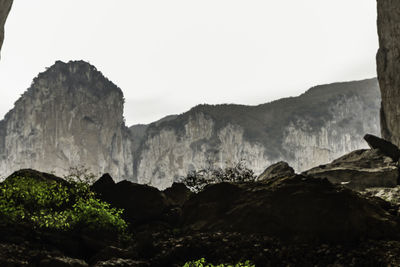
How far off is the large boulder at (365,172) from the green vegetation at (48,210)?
2031 cm

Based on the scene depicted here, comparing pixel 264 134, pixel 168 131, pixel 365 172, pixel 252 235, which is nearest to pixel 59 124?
pixel 168 131

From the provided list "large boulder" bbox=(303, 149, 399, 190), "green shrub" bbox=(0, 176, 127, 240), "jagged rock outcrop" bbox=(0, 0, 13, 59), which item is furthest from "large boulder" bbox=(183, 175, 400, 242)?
"jagged rock outcrop" bbox=(0, 0, 13, 59)

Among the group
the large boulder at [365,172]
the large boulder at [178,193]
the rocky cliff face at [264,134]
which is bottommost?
the large boulder at [365,172]

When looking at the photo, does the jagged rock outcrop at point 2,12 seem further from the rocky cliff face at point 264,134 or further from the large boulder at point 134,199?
the rocky cliff face at point 264,134

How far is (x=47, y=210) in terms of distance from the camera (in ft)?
44.1

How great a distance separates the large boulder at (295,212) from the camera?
35.3ft

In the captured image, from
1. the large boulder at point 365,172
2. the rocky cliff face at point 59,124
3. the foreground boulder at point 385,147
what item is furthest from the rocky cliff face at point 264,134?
the foreground boulder at point 385,147

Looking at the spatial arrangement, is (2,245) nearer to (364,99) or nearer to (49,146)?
(49,146)

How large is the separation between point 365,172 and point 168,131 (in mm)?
87301

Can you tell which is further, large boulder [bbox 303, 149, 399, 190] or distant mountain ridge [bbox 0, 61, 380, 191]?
distant mountain ridge [bbox 0, 61, 380, 191]

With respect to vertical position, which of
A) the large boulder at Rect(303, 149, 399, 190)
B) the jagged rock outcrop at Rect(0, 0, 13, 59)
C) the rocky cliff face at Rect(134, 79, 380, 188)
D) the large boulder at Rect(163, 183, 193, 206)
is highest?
the jagged rock outcrop at Rect(0, 0, 13, 59)

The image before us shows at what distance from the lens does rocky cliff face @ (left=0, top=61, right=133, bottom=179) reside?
342 ft

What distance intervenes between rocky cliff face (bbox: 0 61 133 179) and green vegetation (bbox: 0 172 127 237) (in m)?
93.9

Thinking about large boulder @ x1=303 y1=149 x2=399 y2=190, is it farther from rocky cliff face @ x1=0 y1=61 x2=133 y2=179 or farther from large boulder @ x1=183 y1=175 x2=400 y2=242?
rocky cliff face @ x1=0 y1=61 x2=133 y2=179
